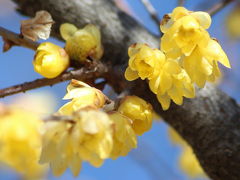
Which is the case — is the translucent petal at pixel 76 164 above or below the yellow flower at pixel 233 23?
above

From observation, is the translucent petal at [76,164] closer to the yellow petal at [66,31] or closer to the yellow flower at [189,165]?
the yellow petal at [66,31]

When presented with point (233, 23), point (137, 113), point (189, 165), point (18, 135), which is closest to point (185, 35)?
point (137, 113)

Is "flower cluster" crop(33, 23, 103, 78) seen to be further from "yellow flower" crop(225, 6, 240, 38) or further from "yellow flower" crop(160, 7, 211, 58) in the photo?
"yellow flower" crop(225, 6, 240, 38)

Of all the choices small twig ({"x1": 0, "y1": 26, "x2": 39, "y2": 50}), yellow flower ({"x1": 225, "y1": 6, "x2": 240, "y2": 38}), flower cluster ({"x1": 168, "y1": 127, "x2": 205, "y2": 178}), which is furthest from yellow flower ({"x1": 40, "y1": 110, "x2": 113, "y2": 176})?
yellow flower ({"x1": 225, "y1": 6, "x2": 240, "y2": 38})

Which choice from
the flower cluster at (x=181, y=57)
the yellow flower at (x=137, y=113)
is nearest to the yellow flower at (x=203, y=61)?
A: the flower cluster at (x=181, y=57)

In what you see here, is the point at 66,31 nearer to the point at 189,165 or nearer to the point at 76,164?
the point at 76,164

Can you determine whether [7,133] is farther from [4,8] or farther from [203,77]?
[4,8]
